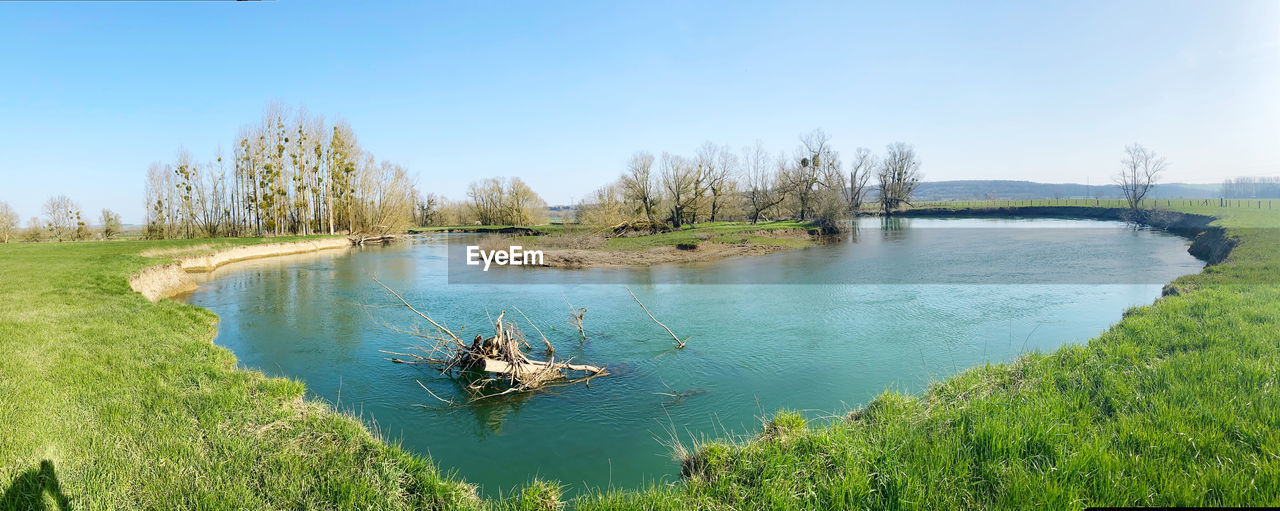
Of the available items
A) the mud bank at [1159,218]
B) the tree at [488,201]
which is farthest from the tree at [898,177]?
the tree at [488,201]

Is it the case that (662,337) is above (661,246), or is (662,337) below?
below

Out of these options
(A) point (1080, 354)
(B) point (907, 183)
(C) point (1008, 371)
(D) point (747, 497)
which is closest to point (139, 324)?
(D) point (747, 497)

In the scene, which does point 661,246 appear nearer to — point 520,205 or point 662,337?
point 662,337

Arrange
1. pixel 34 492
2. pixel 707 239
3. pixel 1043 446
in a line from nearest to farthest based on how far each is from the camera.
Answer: pixel 34 492 → pixel 1043 446 → pixel 707 239

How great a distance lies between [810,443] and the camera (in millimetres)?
4457

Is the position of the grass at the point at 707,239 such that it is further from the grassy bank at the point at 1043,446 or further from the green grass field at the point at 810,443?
the grassy bank at the point at 1043,446

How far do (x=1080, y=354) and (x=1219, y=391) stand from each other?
67.0 inches

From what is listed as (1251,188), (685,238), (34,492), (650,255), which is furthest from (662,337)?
(1251,188)

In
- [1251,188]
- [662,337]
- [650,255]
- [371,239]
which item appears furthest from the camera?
[1251,188]

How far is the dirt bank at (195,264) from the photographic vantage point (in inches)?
585

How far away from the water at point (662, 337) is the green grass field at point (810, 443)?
1081 mm

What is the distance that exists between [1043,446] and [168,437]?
21.6ft

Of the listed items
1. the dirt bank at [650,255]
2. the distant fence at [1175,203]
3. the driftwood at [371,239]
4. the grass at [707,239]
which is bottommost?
the dirt bank at [650,255]

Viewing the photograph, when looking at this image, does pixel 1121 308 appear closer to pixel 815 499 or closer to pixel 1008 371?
pixel 1008 371
